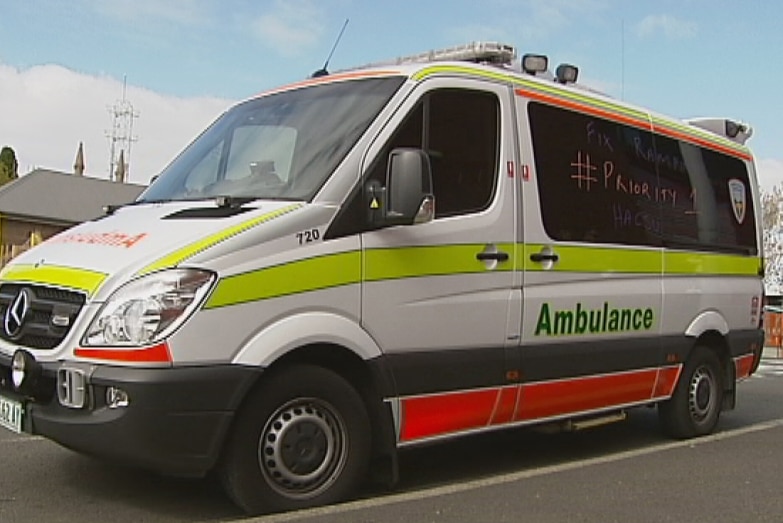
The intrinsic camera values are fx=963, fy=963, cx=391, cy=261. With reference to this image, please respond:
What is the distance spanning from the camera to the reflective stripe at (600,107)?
6.02 meters

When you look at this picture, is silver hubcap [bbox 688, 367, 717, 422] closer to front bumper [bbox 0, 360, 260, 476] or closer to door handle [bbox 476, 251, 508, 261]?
door handle [bbox 476, 251, 508, 261]

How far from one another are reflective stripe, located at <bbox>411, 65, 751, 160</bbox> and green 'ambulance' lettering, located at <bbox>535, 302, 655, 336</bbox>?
1410mm

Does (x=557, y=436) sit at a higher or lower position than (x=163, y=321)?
lower

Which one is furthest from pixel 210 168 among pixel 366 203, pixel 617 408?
pixel 617 408

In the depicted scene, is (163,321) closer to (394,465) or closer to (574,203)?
(394,465)

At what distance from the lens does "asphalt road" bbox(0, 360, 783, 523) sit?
5156 mm

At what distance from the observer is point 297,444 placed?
197 inches

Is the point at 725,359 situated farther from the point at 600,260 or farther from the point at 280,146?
the point at 280,146

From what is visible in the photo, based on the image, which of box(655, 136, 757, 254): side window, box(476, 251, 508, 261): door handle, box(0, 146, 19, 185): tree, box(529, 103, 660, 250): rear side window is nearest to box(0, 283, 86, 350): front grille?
box(476, 251, 508, 261): door handle

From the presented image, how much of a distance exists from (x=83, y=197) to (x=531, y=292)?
4615 centimetres

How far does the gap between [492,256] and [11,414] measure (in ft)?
9.42

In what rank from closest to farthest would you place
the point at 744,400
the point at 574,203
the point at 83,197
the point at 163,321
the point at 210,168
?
the point at 163,321 < the point at 210,168 < the point at 574,203 < the point at 744,400 < the point at 83,197

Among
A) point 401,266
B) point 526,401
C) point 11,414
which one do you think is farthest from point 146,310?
point 526,401

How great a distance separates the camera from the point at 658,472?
6645mm
